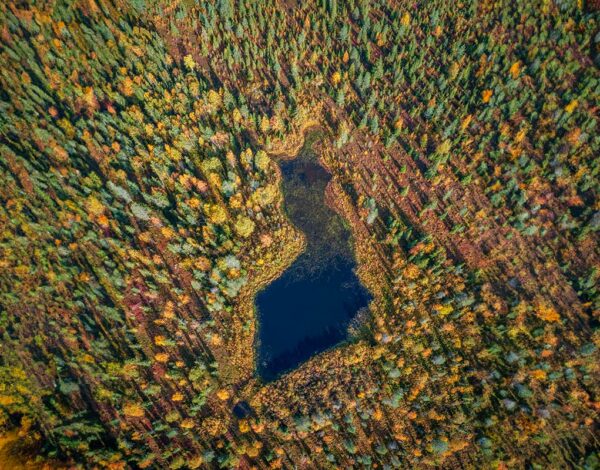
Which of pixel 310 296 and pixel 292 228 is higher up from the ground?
pixel 292 228

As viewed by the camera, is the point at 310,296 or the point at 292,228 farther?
the point at 292,228

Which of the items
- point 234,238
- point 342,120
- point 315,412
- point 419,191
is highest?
point 342,120

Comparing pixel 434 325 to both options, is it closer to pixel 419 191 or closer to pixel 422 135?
pixel 419 191

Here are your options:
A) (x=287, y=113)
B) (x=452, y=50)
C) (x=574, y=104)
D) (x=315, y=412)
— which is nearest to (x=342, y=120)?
(x=287, y=113)

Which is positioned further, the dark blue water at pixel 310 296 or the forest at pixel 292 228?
the dark blue water at pixel 310 296
